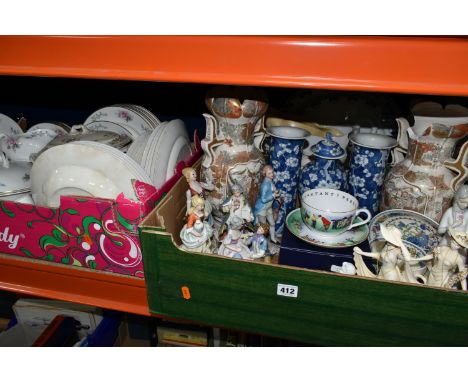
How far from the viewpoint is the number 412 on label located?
53cm

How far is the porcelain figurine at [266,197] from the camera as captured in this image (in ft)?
2.10

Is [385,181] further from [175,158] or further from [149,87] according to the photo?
[149,87]

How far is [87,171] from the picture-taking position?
0.64 meters

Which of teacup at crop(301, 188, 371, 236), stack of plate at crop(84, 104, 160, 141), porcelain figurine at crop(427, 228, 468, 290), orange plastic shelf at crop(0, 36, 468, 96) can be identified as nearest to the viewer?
orange plastic shelf at crop(0, 36, 468, 96)

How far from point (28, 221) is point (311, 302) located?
494mm

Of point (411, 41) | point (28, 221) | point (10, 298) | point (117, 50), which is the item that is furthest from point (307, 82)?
point (10, 298)

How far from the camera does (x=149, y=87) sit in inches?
37.5

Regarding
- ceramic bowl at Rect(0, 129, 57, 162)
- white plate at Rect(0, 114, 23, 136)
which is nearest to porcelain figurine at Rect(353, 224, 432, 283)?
ceramic bowl at Rect(0, 129, 57, 162)

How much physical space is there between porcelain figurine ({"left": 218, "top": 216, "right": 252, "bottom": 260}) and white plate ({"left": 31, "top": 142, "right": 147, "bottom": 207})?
0.58 feet

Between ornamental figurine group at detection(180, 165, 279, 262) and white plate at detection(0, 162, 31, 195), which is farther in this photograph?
white plate at detection(0, 162, 31, 195)

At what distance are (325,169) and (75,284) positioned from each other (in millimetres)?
520

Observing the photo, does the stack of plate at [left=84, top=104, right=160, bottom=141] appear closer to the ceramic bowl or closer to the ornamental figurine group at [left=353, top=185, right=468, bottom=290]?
the ceramic bowl

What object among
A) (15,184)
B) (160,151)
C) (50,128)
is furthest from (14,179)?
(160,151)

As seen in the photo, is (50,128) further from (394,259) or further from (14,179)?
(394,259)
